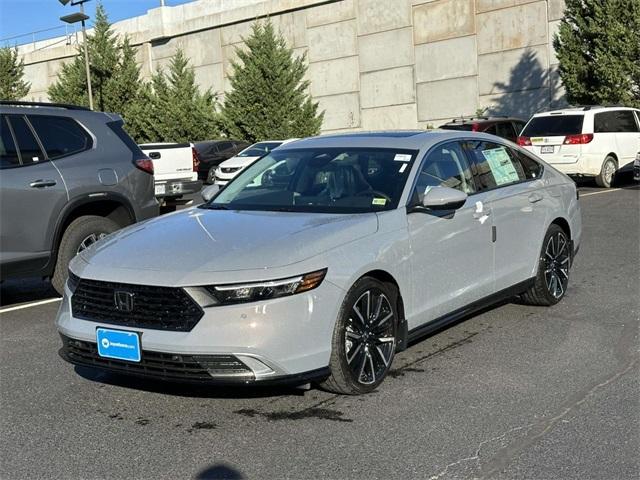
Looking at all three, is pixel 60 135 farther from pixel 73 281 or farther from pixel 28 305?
pixel 73 281

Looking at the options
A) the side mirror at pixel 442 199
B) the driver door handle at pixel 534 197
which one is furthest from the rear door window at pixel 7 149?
the driver door handle at pixel 534 197

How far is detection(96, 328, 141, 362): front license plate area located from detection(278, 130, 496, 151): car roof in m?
2.30

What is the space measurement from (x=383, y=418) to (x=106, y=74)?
3676cm

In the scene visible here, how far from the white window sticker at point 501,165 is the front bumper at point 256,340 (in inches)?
97.3

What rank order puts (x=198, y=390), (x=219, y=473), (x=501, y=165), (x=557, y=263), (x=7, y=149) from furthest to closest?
(x=7, y=149) < (x=557, y=263) < (x=501, y=165) < (x=198, y=390) < (x=219, y=473)

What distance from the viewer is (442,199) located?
494 cm

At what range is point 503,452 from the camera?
372 centimetres

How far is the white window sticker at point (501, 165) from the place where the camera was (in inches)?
241

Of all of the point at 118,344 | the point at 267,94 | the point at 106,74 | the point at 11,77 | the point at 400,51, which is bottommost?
the point at 118,344

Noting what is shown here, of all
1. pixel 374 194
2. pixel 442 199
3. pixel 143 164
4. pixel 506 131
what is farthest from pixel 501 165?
pixel 506 131

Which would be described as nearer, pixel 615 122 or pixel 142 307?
pixel 142 307

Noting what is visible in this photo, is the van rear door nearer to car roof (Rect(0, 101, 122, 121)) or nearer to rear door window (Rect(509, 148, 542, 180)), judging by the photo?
rear door window (Rect(509, 148, 542, 180))

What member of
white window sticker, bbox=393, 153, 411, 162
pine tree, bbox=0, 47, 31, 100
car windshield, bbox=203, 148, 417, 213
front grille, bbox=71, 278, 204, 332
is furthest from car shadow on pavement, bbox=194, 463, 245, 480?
pine tree, bbox=0, 47, 31, 100

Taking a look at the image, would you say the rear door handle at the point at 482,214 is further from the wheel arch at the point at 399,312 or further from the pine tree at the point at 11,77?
the pine tree at the point at 11,77
